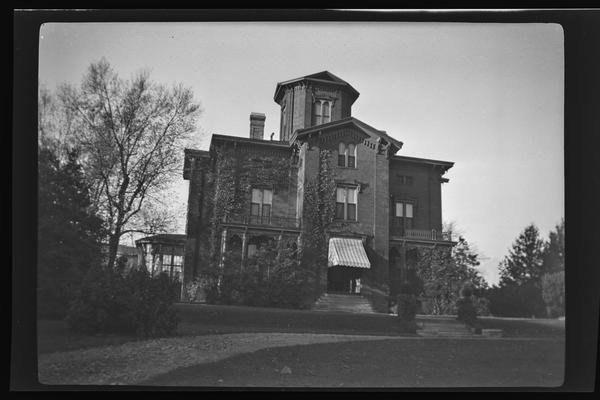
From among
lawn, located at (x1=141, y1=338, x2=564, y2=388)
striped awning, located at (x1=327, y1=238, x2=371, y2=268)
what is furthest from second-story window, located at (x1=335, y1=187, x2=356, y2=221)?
lawn, located at (x1=141, y1=338, x2=564, y2=388)

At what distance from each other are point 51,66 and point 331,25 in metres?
4.85

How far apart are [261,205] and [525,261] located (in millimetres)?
4980

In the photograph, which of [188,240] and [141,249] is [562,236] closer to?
[188,240]

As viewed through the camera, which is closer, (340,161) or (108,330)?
(108,330)

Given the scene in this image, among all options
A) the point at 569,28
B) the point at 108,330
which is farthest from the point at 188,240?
the point at 569,28

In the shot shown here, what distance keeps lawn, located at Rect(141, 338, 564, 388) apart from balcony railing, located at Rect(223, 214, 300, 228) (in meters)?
2.42

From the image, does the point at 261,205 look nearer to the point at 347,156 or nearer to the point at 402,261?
the point at 347,156

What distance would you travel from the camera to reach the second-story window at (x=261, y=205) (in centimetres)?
1030

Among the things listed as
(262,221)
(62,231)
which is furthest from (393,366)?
(62,231)

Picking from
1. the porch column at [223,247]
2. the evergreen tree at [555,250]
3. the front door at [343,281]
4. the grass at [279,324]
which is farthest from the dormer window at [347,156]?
the evergreen tree at [555,250]

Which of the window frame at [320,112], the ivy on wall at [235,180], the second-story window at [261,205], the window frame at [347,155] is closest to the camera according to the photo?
the ivy on wall at [235,180]

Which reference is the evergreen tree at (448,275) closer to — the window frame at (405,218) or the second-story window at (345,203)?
the window frame at (405,218)

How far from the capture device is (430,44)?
9.66 m

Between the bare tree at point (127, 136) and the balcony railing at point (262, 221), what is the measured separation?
134 centimetres
